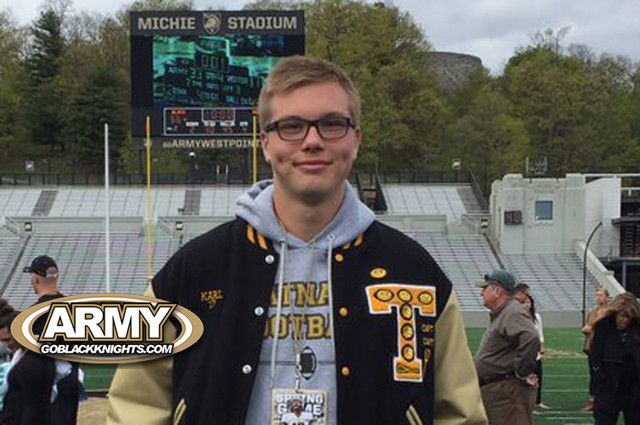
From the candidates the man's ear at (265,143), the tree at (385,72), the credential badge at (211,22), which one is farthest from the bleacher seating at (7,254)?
the man's ear at (265,143)

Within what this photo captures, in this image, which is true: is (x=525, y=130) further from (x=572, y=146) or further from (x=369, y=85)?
(x=369, y=85)

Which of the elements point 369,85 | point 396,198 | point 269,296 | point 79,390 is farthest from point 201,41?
point 269,296

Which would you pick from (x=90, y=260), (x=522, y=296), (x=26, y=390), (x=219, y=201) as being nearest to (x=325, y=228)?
(x=26, y=390)

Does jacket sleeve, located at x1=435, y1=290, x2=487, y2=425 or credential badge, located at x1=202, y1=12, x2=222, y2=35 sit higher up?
credential badge, located at x1=202, y1=12, x2=222, y2=35

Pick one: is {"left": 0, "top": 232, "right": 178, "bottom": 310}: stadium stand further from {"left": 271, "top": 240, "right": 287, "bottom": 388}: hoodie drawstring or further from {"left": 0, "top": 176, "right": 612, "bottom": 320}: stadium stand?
{"left": 271, "top": 240, "right": 287, "bottom": 388}: hoodie drawstring

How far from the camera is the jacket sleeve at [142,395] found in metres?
2.46

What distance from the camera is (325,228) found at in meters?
2.55

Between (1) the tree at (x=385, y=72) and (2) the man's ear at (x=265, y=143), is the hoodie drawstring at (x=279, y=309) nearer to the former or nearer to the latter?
(2) the man's ear at (x=265, y=143)

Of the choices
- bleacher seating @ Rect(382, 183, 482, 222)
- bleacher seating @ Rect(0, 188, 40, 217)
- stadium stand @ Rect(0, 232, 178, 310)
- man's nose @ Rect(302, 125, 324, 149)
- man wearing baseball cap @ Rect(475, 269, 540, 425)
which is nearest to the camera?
man's nose @ Rect(302, 125, 324, 149)

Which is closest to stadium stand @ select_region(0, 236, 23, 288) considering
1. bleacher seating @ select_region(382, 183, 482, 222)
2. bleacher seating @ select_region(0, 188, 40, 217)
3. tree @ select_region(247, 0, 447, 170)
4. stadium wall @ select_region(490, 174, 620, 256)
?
bleacher seating @ select_region(0, 188, 40, 217)

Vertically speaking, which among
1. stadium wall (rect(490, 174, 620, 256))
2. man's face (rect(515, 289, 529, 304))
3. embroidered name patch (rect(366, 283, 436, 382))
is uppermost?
embroidered name patch (rect(366, 283, 436, 382))

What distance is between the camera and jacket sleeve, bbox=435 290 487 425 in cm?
254

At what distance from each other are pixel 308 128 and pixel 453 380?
2.61 feet

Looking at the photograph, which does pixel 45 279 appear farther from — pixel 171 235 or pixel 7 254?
pixel 171 235
